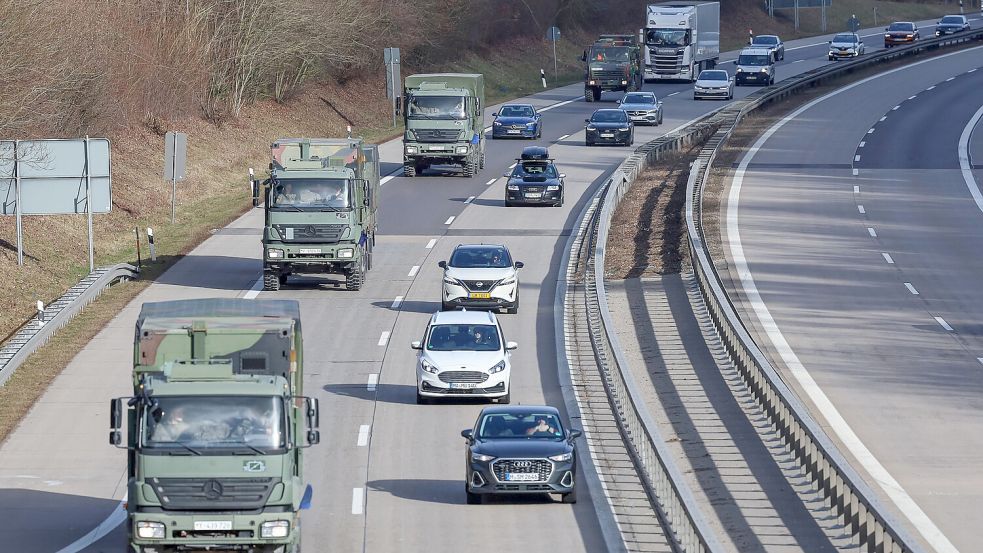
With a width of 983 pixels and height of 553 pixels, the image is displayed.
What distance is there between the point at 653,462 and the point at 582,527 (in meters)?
2.39

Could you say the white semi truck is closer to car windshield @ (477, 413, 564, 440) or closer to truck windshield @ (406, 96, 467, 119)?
truck windshield @ (406, 96, 467, 119)

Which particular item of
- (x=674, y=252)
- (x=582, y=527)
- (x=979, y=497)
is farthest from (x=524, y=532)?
(x=674, y=252)

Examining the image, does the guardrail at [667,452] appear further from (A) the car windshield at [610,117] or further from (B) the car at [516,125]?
(B) the car at [516,125]

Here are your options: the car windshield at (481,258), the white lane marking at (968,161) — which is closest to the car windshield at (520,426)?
the car windshield at (481,258)

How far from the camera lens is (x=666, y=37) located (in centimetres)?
9038

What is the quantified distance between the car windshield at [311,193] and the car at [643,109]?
1433 inches

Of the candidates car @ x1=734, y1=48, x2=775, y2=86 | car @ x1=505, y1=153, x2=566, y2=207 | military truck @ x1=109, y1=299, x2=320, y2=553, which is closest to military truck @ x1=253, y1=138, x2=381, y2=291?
car @ x1=505, y1=153, x2=566, y2=207

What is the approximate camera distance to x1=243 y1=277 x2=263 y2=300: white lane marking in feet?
122

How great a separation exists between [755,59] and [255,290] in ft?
191

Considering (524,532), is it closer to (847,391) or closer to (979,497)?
(979,497)

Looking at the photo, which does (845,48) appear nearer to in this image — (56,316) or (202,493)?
(56,316)

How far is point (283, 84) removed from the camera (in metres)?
73.1

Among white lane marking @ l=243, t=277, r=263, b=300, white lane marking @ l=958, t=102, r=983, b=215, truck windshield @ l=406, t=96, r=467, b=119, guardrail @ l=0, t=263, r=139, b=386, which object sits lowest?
white lane marking @ l=243, t=277, r=263, b=300

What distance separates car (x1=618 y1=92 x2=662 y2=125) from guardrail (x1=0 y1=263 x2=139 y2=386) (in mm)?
36589
